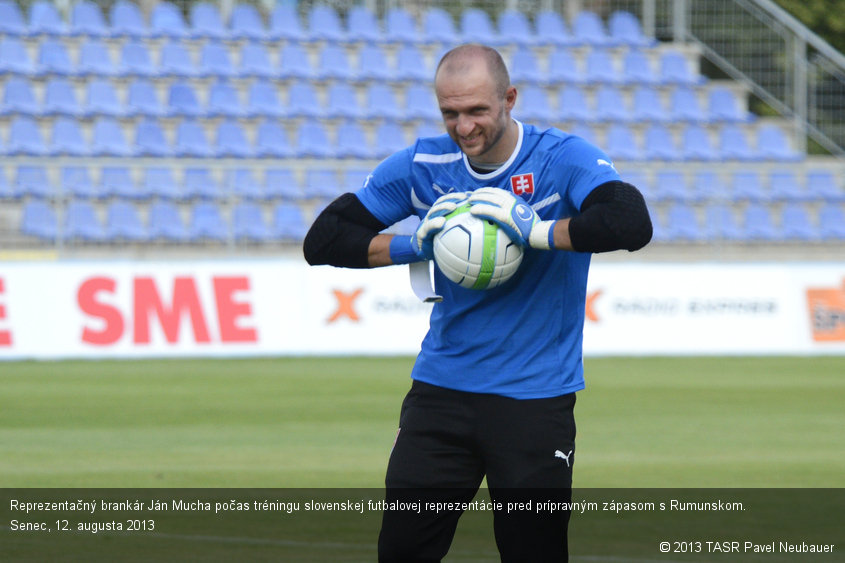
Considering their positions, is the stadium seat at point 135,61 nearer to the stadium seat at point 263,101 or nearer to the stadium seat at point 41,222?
the stadium seat at point 263,101

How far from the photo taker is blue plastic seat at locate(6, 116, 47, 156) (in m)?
21.6

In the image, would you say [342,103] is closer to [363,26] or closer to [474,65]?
[363,26]

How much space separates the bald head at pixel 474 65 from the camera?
4238 mm

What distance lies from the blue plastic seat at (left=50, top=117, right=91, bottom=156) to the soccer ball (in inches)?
725

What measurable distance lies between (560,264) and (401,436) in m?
0.78

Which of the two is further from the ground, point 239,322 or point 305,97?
point 305,97

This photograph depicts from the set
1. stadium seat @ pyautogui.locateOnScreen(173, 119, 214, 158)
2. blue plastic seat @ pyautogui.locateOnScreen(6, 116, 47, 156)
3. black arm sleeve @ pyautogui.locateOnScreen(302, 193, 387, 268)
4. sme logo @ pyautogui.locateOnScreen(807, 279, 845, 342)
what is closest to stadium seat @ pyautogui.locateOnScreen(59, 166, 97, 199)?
blue plastic seat @ pyautogui.locateOnScreen(6, 116, 47, 156)

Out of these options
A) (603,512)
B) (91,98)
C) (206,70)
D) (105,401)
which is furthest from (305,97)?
(603,512)

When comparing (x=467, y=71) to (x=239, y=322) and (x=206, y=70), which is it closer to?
(x=239, y=322)

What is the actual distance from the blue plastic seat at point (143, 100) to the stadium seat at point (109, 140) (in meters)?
0.52

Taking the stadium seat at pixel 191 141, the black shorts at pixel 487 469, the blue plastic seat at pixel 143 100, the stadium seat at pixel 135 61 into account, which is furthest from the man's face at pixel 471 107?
the stadium seat at pixel 135 61

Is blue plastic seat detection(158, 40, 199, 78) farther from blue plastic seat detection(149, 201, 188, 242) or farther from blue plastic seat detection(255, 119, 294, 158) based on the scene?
blue plastic seat detection(149, 201, 188, 242)

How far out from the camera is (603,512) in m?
7.73

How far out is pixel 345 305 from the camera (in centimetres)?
1797
